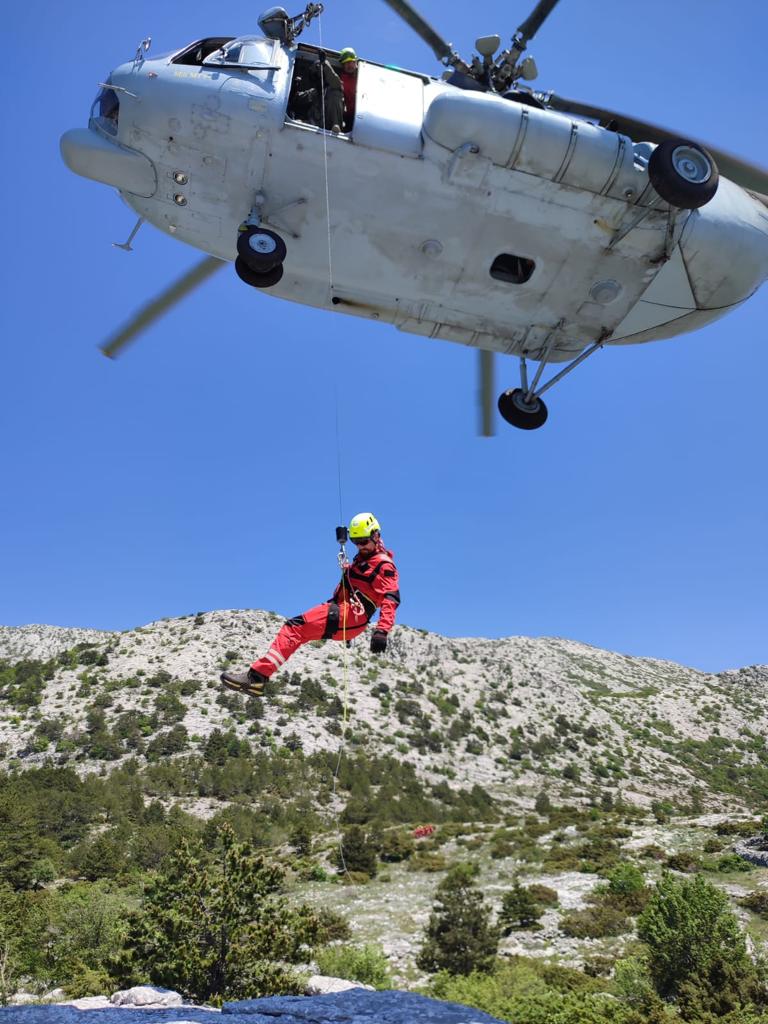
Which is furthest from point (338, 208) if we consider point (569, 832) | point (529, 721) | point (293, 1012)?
point (529, 721)

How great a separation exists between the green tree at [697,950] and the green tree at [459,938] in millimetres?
5635

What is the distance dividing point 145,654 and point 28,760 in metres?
21.1

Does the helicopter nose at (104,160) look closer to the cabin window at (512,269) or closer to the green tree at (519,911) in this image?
the cabin window at (512,269)

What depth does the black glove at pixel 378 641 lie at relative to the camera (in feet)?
16.9

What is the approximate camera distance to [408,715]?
73125 millimetres

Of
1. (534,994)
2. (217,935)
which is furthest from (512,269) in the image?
(217,935)

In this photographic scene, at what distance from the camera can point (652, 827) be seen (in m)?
39.0

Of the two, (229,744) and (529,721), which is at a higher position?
(529,721)

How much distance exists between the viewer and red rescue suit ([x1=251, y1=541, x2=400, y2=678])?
6180mm

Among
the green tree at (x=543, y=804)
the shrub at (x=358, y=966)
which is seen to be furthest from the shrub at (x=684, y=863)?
the green tree at (x=543, y=804)

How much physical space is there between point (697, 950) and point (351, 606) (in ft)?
60.7

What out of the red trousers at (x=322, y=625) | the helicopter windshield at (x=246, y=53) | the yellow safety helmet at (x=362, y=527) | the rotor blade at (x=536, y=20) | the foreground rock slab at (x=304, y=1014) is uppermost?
the rotor blade at (x=536, y=20)

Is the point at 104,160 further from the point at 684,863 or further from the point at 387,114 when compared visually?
the point at 684,863

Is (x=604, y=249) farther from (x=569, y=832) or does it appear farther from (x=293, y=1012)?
(x=569, y=832)
